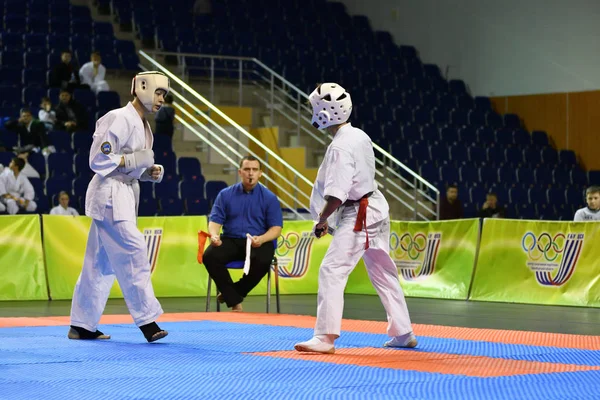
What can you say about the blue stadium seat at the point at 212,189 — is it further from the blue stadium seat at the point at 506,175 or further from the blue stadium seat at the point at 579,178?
the blue stadium seat at the point at 579,178

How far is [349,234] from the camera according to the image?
646cm

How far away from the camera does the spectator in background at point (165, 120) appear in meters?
16.7

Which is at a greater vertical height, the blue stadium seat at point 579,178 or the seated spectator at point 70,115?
the seated spectator at point 70,115

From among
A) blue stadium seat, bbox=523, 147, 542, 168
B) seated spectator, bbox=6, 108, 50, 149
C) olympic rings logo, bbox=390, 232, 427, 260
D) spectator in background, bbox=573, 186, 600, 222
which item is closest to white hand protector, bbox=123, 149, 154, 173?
olympic rings logo, bbox=390, 232, 427, 260

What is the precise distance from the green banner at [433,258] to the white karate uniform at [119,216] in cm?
648

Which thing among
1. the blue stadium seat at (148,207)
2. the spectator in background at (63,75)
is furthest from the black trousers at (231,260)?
the spectator in background at (63,75)

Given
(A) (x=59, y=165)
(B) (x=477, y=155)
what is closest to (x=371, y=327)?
(A) (x=59, y=165)

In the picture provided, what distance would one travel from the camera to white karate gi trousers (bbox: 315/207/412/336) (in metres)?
6.27

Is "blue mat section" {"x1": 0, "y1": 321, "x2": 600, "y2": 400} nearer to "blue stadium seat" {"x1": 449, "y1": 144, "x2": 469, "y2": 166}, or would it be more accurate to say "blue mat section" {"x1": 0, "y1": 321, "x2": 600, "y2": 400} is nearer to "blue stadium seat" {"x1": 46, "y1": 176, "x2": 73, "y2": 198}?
"blue stadium seat" {"x1": 46, "y1": 176, "x2": 73, "y2": 198}

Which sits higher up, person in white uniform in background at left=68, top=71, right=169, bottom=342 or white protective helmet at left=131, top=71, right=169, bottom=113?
white protective helmet at left=131, top=71, right=169, bottom=113

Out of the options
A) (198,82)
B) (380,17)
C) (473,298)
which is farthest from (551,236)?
(380,17)

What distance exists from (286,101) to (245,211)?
33.6ft

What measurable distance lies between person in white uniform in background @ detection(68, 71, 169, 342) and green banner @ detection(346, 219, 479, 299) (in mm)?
6424

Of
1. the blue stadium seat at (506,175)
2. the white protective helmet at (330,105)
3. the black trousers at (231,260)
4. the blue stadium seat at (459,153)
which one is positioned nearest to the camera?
the white protective helmet at (330,105)
